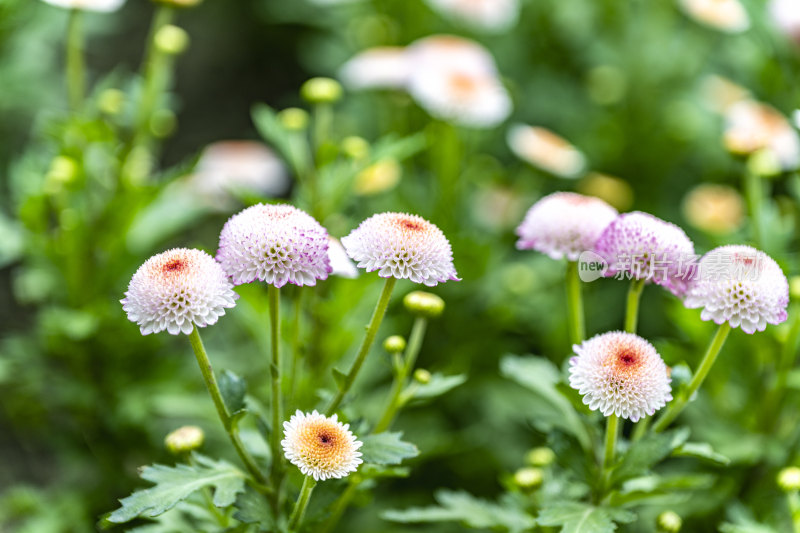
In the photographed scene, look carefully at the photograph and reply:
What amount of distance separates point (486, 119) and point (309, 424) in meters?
1.35

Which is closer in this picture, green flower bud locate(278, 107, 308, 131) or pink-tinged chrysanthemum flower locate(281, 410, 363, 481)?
pink-tinged chrysanthemum flower locate(281, 410, 363, 481)

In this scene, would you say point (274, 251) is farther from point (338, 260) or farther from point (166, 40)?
point (166, 40)

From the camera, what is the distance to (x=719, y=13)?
8.04 feet

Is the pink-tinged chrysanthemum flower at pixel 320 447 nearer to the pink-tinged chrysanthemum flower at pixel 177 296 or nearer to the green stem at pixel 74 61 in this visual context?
the pink-tinged chrysanthemum flower at pixel 177 296

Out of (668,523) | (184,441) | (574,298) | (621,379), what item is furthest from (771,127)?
(184,441)

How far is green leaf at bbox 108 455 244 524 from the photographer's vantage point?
93 centimetres

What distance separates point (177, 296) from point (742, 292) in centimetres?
67

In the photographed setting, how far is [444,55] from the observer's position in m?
2.23

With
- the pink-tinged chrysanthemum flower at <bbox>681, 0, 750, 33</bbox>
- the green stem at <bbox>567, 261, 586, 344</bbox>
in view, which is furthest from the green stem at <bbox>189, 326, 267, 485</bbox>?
the pink-tinged chrysanthemum flower at <bbox>681, 0, 750, 33</bbox>

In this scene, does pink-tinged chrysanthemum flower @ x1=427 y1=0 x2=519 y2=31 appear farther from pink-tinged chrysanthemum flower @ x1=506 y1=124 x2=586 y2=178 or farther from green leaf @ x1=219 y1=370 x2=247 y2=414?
green leaf @ x1=219 y1=370 x2=247 y2=414

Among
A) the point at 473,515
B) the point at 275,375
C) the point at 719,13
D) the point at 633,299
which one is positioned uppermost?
the point at 719,13

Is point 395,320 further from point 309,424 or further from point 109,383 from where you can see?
point 309,424

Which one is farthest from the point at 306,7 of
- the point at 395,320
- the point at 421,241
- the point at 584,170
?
the point at 421,241

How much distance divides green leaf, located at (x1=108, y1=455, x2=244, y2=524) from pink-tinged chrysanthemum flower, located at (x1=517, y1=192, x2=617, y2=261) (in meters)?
0.50
